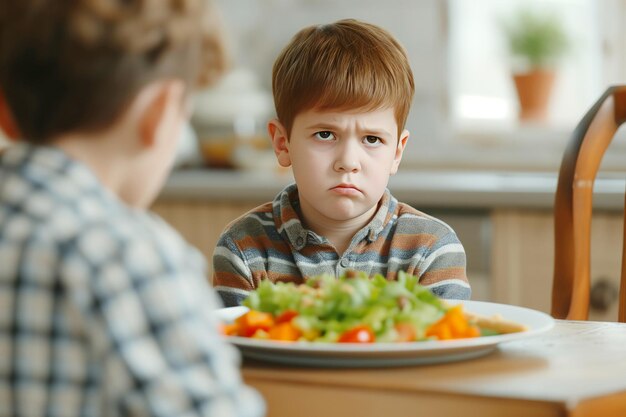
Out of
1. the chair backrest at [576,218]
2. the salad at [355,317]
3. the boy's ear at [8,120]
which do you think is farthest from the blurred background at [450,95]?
the boy's ear at [8,120]

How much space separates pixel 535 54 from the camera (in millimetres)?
3477

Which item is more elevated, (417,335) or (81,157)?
(81,157)

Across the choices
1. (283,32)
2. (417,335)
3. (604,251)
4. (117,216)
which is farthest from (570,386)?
(283,32)

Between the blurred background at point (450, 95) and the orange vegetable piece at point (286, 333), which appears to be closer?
the orange vegetable piece at point (286, 333)

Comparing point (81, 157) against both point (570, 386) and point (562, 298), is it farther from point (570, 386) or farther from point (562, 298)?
point (562, 298)

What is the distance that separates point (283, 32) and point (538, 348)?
2856 mm

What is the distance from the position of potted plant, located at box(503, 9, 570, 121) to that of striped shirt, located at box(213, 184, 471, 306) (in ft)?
6.48

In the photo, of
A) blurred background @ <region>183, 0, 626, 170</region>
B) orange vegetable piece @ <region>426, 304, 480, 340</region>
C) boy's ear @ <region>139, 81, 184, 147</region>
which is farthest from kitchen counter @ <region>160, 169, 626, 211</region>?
boy's ear @ <region>139, 81, 184, 147</region>

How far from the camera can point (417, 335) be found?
1045mm

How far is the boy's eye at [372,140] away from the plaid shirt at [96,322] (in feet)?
2.57

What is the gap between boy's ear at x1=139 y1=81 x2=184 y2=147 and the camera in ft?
2.76

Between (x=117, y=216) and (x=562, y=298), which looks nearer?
(x=117, y=216)

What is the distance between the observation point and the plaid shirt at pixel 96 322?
2.41ft

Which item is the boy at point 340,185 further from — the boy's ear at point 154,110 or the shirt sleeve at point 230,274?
the boy's ear at point 154,110
